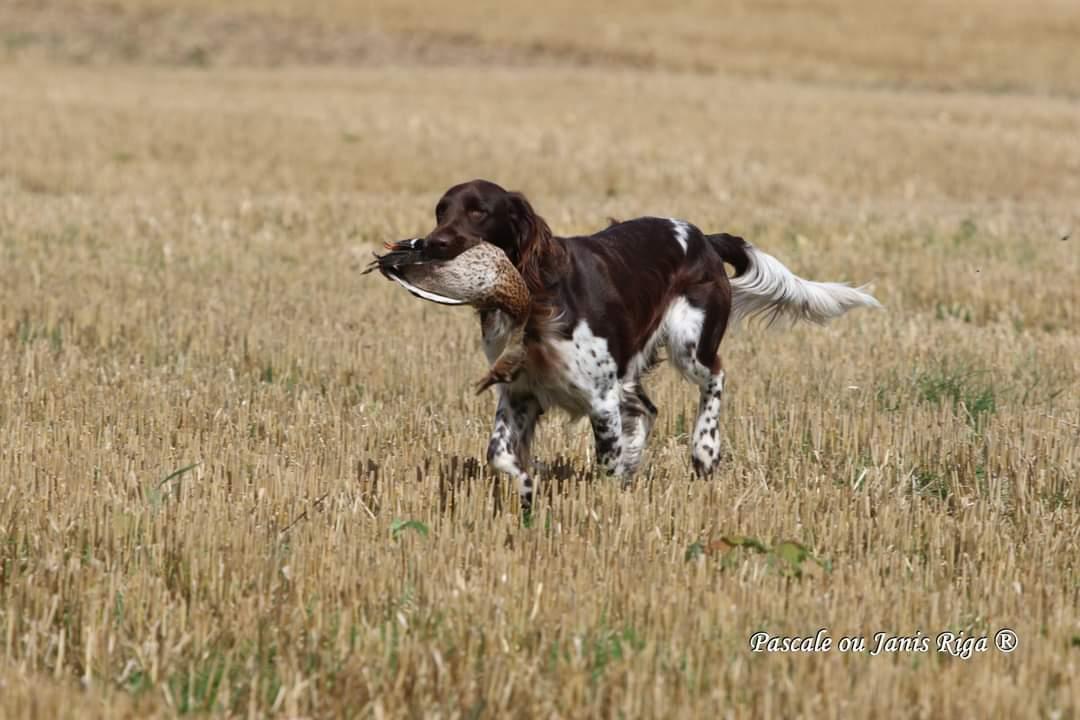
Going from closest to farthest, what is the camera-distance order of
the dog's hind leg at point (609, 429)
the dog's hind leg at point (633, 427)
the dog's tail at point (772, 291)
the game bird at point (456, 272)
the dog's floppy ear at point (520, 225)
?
the game bird at point (456, 272)
the dog's floppy ear at point (520, 225)
the dog's hind leg at point (609, 429)
the dog's hind leg at point (633, 427)
the dog's tail at point (772, 291)

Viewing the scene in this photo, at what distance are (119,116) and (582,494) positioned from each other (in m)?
16.6

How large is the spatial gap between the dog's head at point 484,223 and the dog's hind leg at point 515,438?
576 millimetres

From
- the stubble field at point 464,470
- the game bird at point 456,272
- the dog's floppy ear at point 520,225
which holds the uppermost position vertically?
the dog's floppy ear at point 520,225

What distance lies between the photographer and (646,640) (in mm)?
3613

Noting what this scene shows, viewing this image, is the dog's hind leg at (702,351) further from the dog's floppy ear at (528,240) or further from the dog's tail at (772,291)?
the dog's floppy ear at (528,240)

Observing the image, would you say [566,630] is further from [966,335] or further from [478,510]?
[966,335]

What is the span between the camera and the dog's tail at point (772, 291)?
6.36 metres

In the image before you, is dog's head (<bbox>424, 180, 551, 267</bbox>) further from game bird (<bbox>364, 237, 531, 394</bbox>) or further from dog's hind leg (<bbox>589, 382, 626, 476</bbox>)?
dog's hind leg (<bbox>589, 382, 626, 476</bbox>)

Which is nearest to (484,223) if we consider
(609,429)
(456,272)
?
(456,272)

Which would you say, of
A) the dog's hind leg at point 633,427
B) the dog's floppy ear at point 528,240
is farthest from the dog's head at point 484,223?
the dog's hind leg at point 633,427

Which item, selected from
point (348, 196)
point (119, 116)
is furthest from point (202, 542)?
point (119, 116)

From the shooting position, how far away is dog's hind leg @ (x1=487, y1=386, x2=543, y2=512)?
196 inches

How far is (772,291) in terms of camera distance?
21.0ft

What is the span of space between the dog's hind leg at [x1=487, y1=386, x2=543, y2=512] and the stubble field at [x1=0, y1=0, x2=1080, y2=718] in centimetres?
9
